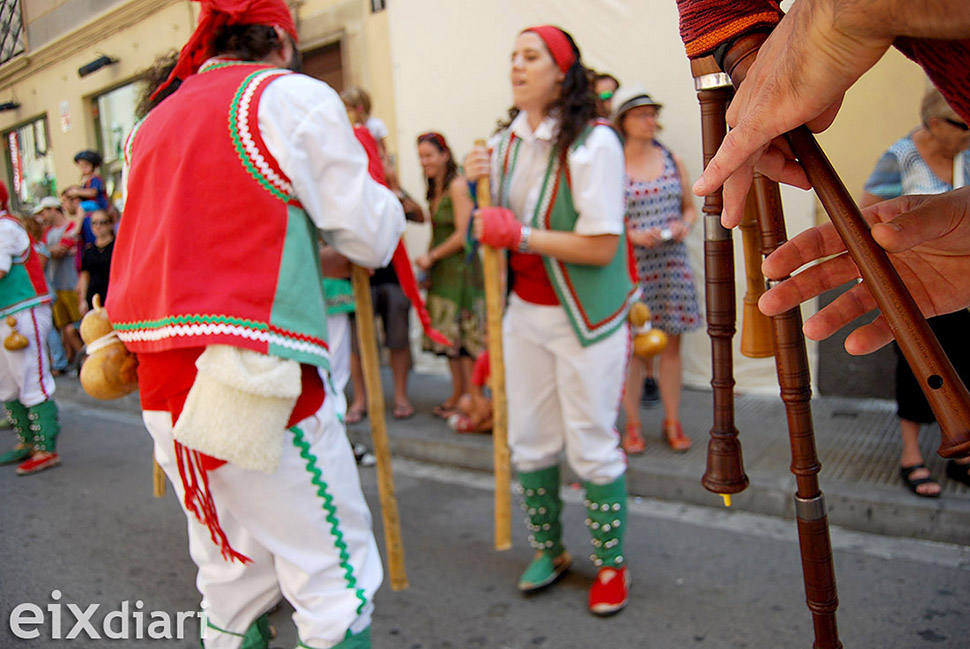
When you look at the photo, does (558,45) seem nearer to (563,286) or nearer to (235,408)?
(563,286)

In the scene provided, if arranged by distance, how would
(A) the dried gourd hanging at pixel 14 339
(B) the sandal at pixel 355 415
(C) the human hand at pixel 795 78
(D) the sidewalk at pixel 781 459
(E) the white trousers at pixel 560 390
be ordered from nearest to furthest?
1. (C) the human hand at pixel 795 78
2. (A) the dried gourd hanging at pixel 14 339
3. (E) the white trousers at pixel 560 390
4. (D) the sidewalk at pixel 781 459
5. (B) the sandal at pixel 355 415

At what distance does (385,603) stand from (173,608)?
725 millimetres

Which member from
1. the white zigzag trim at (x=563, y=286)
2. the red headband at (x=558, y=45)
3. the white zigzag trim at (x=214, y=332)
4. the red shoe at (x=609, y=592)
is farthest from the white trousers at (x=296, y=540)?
the red headband at (x=558, y=45)

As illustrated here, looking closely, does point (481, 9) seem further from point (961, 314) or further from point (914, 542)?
point (914, 542)

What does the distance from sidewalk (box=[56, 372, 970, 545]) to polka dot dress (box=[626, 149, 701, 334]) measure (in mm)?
678

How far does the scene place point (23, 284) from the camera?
1706mm

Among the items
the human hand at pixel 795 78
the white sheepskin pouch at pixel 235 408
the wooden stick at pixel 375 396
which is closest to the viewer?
the human hand at pixel 795 78

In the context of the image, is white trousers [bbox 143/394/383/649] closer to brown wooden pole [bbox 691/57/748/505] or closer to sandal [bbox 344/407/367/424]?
brown wooden pole [bbox 691/57/748/505]

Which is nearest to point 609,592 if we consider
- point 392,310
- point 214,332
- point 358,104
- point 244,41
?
point 214,332

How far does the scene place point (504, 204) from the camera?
2.75 metres

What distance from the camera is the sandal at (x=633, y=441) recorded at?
13.4 feet

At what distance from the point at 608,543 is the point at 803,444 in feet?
5.98

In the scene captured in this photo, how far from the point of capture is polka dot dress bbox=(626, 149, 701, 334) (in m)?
4.35

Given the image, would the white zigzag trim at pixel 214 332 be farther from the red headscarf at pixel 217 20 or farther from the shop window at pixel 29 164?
the red headscarf at pixel 217 20
